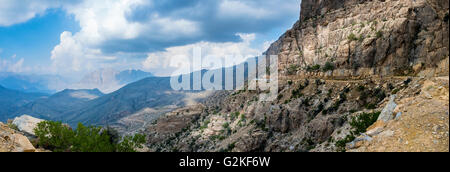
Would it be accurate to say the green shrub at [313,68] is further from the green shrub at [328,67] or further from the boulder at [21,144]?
the boulder at [21,144]

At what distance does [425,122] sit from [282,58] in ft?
161

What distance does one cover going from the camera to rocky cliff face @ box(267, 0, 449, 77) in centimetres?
3722

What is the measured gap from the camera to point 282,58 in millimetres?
65438

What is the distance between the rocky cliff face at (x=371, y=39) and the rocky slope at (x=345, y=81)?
0.50 ft

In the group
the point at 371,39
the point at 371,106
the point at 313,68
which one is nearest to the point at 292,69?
the point at 313,68

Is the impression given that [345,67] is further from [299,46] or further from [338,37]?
[299,46]

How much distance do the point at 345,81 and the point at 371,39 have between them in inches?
351

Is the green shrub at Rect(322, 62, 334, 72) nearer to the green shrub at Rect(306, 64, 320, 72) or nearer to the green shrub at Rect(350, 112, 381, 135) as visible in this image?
the green shrub at Rect(306, 64, 320, 72)

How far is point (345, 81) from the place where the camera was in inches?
1742

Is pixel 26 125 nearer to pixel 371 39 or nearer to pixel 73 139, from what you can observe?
pixel 73 139

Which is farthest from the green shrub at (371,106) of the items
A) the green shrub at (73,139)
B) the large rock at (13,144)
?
the large rock at (13,144)

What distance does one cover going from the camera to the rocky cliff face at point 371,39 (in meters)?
37.2

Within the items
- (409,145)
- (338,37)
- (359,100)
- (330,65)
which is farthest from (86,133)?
(338,37)

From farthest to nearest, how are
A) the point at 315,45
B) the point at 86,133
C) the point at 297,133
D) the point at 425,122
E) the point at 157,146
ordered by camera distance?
the point at 157,146
the point at 315,45
the point at 297,133
the point at 86,133
the point at 425,122
